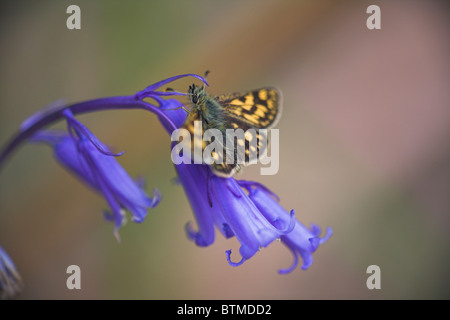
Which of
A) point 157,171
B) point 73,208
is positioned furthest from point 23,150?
point 157,171

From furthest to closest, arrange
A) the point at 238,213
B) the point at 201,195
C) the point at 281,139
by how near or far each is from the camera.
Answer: the point at 281,139 < the point at 201,195 < the point at 238,213

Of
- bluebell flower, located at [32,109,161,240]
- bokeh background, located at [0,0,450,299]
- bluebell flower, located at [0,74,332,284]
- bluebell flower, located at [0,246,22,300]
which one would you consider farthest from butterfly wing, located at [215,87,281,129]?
bokeh background, located at [0,0,450,299]

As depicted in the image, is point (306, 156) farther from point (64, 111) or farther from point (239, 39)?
point (64, 111)

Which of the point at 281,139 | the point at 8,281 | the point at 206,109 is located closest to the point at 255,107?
the point at 206,109

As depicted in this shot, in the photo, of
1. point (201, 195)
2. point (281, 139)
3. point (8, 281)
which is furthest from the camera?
point (281, 139)

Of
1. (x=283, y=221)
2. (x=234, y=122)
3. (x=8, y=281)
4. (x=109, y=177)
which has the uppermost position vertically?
(x=234, y=122)

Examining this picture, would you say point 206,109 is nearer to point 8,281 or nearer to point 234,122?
point 234,122
